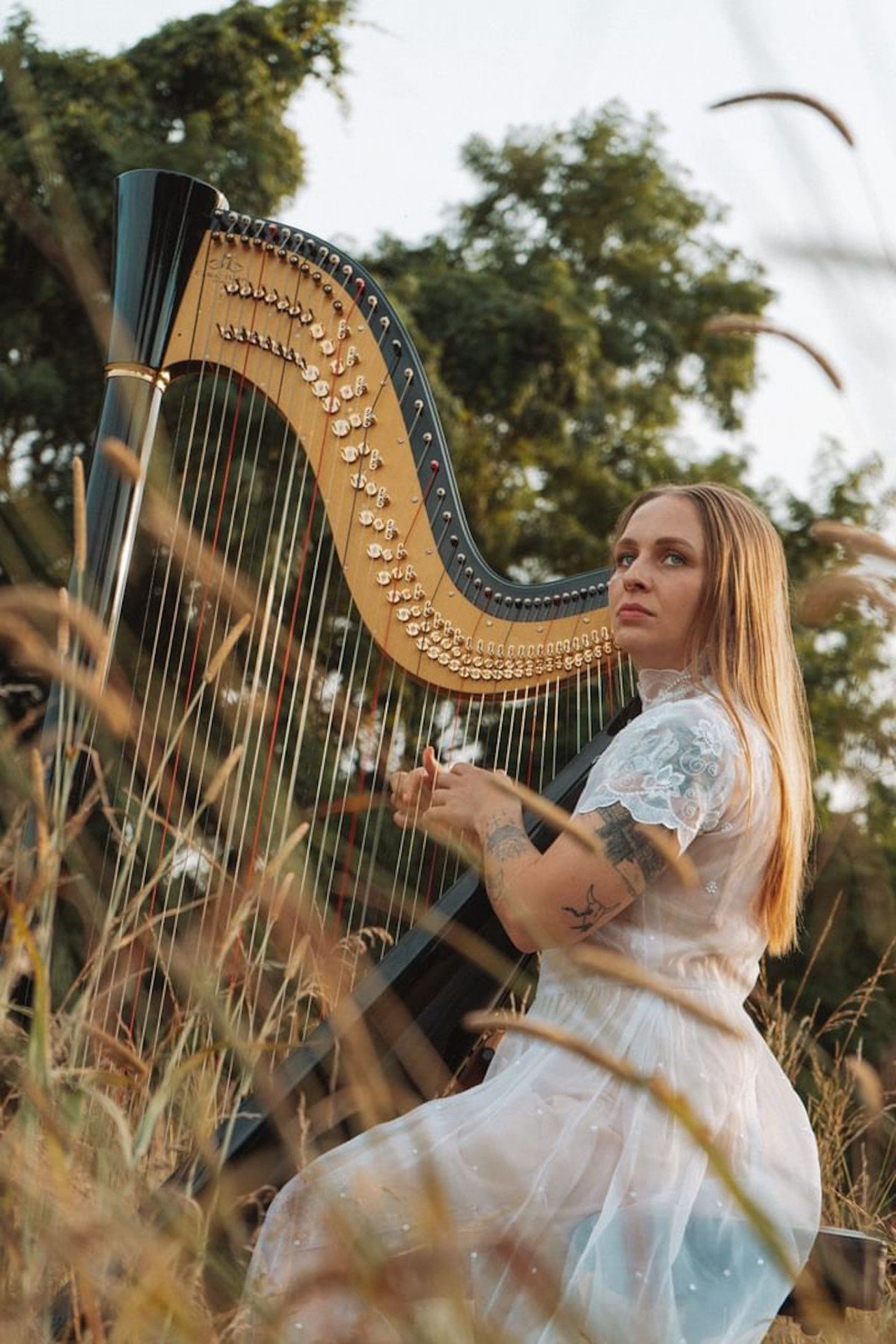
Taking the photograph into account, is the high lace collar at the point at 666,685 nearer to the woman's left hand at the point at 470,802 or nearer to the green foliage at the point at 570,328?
the woman's left hand at the point at 470,802

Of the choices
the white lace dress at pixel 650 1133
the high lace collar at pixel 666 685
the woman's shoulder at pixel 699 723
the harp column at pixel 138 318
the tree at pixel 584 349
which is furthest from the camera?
the tree at pixel 584 349

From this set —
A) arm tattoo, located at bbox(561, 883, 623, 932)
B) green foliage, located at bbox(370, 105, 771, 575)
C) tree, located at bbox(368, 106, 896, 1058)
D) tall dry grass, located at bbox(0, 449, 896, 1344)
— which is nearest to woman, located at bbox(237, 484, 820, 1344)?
arm tattoo, located at bbox(561, 883, 623, 932)

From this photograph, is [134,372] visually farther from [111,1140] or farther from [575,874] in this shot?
[111,1140]

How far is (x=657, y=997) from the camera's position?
1.43m

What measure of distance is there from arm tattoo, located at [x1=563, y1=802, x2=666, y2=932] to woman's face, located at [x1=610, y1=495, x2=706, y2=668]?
301mm

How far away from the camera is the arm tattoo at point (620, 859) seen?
70.7 inches

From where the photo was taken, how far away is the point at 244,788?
157 inches

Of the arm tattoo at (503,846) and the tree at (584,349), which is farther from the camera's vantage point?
the tree at (584,349)

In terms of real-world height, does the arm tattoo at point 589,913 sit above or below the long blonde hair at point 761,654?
below

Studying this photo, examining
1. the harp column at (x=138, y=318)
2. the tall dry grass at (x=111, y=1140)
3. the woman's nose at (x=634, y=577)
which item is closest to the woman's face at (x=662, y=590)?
the woman's nose at (x=634, y=577)

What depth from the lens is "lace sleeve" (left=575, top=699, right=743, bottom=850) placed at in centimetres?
182

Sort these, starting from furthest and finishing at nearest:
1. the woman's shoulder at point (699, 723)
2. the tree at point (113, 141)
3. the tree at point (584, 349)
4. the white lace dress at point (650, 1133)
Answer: the tree at point (584, 349), the tree at point (113, 141), the woman's shoulder at point (699, 723), the white lace dress at point (650, 1133)

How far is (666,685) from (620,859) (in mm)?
329

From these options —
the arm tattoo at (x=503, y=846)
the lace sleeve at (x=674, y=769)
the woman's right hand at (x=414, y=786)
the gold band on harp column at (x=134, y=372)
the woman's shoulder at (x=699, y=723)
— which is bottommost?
the arm tattoo at (x=503, y=846)
